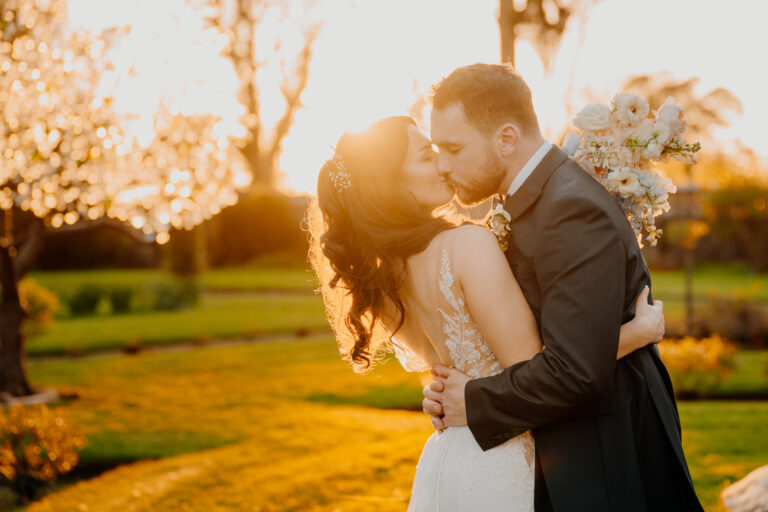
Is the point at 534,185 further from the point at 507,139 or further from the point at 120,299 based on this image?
the point at 120,299

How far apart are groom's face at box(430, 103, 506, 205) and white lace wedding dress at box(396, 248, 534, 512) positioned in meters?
0.29

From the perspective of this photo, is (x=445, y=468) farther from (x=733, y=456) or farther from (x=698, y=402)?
(x=698, y=402)

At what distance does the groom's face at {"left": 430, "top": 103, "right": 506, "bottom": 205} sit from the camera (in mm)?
2502

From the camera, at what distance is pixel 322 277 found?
3.16 metres

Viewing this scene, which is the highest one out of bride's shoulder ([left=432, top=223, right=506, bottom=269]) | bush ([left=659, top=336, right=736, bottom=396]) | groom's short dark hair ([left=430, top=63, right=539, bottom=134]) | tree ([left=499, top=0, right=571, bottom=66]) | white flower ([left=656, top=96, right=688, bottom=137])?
tree ([left=499, top=0, right=571, bottom=66])

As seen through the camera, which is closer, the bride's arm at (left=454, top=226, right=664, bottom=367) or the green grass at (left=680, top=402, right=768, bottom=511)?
the bride's arm at (left=454, top=226, right=664, bottom=367)

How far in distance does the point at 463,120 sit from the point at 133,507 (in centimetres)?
523

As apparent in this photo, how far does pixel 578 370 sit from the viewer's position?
213cm

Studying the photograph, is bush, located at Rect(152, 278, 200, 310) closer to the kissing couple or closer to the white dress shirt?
the kissing couple

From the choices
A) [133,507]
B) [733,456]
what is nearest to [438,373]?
[133,507]

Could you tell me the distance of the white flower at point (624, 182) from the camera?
2.47m

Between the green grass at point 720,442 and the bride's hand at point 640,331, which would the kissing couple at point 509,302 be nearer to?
the bride's hand at point 640,331

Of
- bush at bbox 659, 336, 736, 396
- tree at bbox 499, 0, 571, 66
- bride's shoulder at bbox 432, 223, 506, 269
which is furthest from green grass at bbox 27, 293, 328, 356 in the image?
bride's shoulder at bbox 432, 223, 506, 269

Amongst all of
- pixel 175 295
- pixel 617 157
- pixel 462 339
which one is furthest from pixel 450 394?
pixel 175 295
